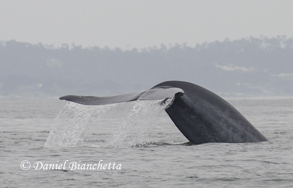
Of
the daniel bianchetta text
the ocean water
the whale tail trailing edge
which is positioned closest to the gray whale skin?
the ocean water

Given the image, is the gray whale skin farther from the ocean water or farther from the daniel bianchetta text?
the daniel bianchetta text

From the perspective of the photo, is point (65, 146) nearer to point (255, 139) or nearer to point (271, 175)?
point (255, 139)

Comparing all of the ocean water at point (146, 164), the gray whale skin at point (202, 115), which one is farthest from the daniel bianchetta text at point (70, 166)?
the gray whale skin at point (202, 115)

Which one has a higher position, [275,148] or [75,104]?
[75,104]

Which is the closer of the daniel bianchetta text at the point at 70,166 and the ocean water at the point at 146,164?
the ocean water at the point at 146,164

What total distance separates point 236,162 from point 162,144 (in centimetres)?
344

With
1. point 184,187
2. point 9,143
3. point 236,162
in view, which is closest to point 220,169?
point 236,162

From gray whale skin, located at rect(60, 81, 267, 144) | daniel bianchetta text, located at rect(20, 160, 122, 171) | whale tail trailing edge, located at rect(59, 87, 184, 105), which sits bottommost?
daniel bianchetta text, located at rect(20, 160, 122, 171)

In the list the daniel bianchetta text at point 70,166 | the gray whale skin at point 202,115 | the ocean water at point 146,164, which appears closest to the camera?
the ocean water at point 146,164

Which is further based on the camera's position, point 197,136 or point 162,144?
point 162,144

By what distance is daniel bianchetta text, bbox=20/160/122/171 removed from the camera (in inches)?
426

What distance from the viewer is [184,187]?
919cm

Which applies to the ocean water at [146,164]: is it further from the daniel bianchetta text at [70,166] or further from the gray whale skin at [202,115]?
the gray whale skin at [202,115]

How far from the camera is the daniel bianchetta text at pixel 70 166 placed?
10.8 m
